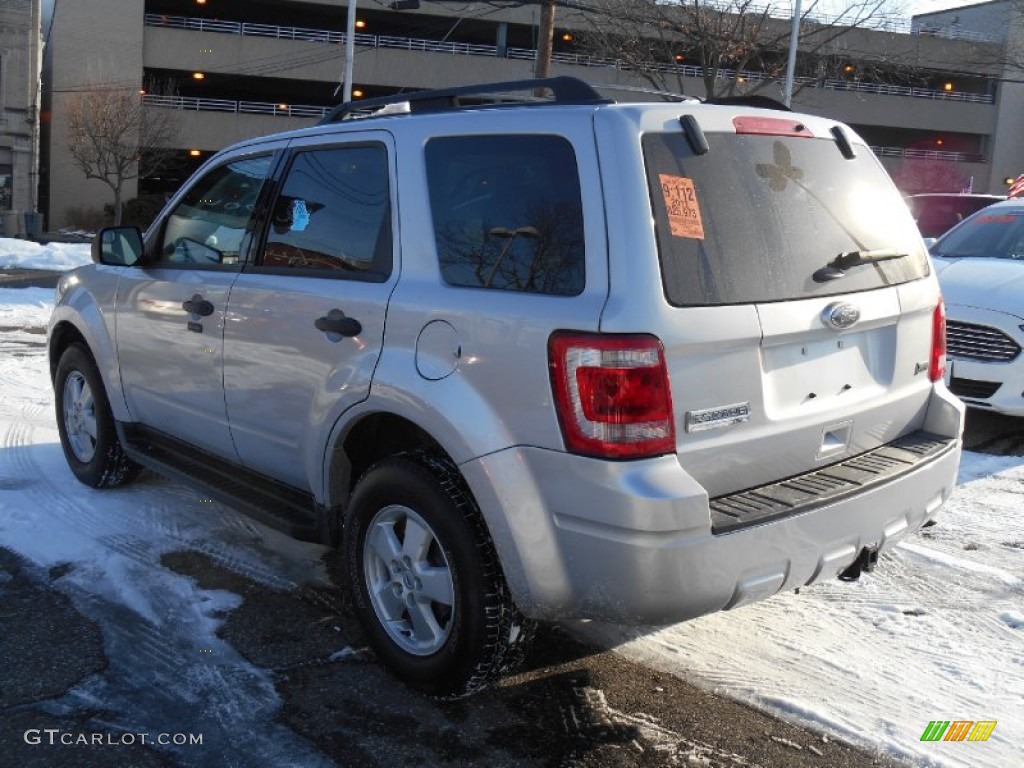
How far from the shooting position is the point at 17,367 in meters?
8.82

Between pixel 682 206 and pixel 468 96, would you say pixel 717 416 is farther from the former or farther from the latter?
pixel 468 96

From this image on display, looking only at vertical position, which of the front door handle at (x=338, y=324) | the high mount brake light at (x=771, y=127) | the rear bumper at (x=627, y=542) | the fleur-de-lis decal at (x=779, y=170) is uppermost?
the high mount brake light at (x=771, y=127)

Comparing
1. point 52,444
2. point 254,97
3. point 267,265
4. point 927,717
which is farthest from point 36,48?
point 927,717

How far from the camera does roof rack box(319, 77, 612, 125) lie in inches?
131

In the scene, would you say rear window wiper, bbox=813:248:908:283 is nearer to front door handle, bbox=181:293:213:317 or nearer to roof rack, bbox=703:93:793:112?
roof rack, bbox=703:93:793:112

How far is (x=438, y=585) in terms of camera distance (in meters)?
3.32

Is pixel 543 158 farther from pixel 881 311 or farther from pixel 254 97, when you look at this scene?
pixel 254 97


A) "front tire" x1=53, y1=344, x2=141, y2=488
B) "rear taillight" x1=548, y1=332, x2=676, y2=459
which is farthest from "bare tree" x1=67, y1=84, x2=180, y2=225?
"rear taillight" x1=548, y1=332, x2=676, y2=459

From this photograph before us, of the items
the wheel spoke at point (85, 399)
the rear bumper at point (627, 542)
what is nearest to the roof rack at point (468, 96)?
the rear bumper at point (627, 542)

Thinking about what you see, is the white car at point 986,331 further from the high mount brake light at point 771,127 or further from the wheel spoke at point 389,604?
the wheel spoke at point 389,604

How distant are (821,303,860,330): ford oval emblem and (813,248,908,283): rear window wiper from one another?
0.10 m

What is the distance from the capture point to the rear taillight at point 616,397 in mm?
2877

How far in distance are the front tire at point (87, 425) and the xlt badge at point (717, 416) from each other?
3.51 m

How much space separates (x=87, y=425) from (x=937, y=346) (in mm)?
4354
